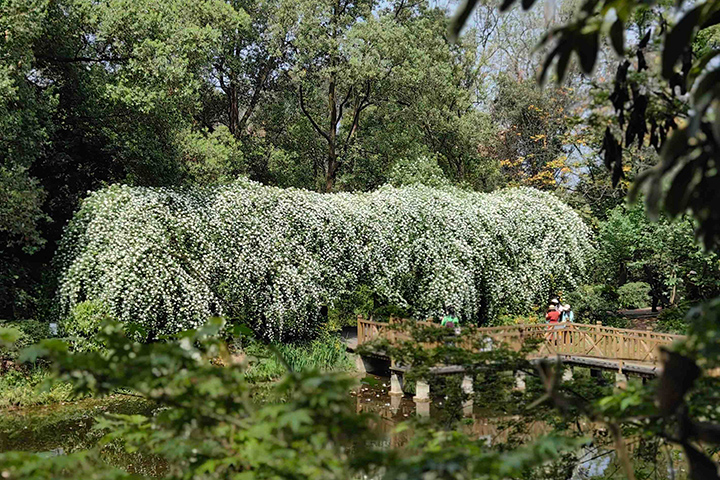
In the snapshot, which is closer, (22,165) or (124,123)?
(22,165)

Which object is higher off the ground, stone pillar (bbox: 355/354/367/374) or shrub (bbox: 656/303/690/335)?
Result: shrub (bbox: 656/303/690/335)

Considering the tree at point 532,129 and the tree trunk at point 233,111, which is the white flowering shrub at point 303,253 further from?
the tree trunk at point 233,111

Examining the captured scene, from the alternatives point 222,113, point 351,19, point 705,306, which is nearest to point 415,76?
point 351,19

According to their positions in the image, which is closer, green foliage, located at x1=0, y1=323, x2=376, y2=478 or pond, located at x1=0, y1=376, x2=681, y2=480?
green foliage, located at x1=0, y1=323, x2=376, y2=478

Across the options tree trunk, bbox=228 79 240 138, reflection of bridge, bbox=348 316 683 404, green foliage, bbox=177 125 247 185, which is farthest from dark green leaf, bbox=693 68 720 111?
tree trunk, bbox=228 79 240 138

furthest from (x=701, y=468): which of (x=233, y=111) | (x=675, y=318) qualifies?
(x=233, y=111)

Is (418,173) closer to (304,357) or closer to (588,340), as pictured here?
(304,357)

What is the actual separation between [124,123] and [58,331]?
5686 millimetres

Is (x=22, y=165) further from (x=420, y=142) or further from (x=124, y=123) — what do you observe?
(x=420, y=142)

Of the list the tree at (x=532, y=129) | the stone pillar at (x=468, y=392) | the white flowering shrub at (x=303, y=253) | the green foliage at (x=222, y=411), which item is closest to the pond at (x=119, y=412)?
the stone pillar at (x=468, y=392)

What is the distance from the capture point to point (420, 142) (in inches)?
1175

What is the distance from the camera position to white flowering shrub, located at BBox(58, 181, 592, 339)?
50.4ft

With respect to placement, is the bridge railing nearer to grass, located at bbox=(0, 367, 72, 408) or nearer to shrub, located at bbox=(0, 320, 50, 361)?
grass, located at bbox=(0, 367, 72, 408)

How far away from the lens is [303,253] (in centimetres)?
1811
